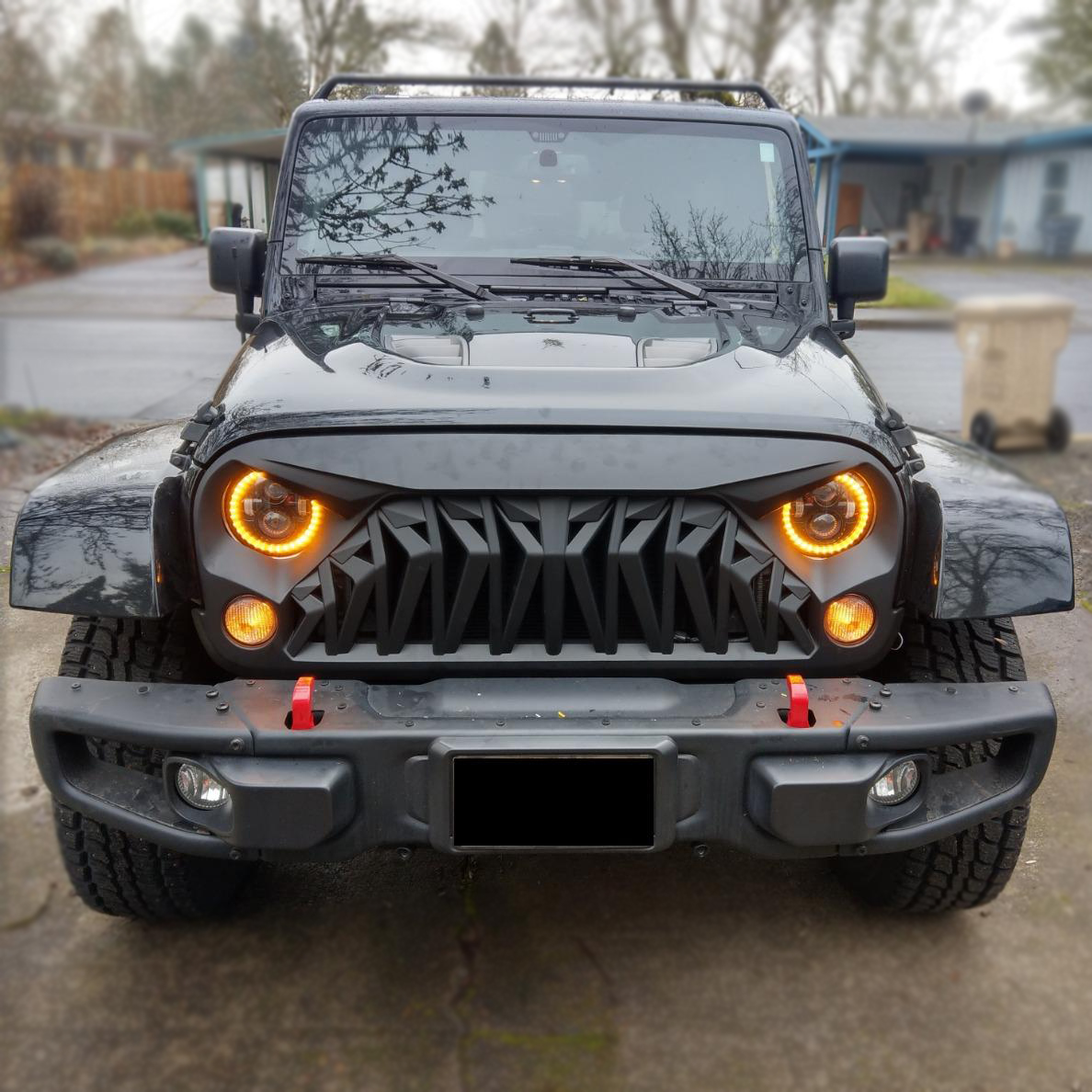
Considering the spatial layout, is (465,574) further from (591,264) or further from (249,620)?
(591,264)

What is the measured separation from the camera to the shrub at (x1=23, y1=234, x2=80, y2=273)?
5.97 metres

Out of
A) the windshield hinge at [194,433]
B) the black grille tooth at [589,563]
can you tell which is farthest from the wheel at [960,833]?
the windshield hinge at [194,433]

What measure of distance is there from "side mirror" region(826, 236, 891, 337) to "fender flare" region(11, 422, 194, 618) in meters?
2.09

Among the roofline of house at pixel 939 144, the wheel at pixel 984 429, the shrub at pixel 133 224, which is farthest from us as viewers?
the wheel at pixel 984 429

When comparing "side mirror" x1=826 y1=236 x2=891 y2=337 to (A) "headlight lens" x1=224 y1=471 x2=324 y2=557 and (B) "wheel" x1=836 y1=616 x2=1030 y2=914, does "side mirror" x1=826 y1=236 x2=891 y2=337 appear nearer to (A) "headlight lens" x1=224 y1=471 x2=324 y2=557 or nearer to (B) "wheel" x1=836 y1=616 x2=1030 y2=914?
(B) "wheel" x1=836 y1=616 x2=1030 y2=914

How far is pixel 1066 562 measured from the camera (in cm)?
225

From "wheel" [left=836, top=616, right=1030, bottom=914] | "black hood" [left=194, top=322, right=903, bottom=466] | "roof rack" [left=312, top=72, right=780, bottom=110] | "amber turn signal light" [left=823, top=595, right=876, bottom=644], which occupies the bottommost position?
"wheel" [left=836, top=616, right=1030, bottom=914]

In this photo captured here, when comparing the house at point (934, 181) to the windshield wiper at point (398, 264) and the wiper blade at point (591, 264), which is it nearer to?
the windshield wiper at point (398, 264)

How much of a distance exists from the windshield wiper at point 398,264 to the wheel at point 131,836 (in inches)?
44.5

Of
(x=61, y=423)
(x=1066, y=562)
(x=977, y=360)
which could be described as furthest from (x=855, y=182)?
(x=61, y=423)

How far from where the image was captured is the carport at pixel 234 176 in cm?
381

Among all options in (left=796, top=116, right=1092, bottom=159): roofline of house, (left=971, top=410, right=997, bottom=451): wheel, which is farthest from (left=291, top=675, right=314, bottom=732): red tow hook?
(left=971, top=410, right=997, bottom=451): wheel

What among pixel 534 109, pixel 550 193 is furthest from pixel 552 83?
pixel 550 193

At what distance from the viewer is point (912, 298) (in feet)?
16.0
